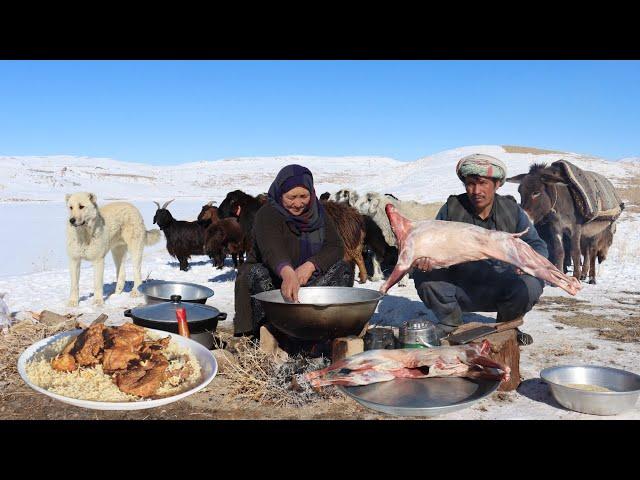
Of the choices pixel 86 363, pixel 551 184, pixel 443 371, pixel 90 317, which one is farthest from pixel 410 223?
pixel 551 184

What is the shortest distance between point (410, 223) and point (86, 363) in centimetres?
288

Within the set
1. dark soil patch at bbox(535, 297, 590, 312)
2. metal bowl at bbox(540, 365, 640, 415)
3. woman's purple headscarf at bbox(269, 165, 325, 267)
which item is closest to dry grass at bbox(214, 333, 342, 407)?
woman's purple headscarf at bbox(269, 165, 325, 267)

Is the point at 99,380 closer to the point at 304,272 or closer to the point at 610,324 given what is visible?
the point at 304,272

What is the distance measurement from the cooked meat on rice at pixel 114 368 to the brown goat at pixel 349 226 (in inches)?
201

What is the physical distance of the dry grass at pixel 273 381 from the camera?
3668 mm

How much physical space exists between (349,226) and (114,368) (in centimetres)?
562

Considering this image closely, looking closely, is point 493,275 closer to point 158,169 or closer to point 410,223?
point 410,223

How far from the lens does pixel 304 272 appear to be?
4.11 metres

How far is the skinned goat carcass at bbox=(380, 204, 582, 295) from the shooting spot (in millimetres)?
4285

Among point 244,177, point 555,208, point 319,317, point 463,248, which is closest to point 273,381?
point 319,317

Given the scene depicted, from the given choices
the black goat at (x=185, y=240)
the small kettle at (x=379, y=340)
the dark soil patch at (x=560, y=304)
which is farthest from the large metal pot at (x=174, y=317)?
the black goat at (x=185, y=240)

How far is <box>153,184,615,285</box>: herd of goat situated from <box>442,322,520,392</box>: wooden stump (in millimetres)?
4630

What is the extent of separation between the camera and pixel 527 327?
19.2 ft
